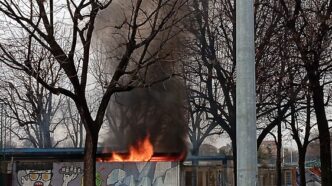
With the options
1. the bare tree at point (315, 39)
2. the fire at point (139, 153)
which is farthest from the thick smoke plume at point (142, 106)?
the bare tree at point (315, 39)

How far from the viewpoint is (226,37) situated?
1928 centimetres

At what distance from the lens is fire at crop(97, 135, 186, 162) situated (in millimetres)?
20938

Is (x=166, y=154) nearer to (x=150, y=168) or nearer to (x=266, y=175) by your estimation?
(x=150, y=168)

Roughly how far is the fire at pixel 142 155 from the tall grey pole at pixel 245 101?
1420 cm

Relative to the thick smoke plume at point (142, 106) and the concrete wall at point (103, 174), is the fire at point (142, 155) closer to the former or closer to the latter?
the thick smoke plume at point (142, 106)

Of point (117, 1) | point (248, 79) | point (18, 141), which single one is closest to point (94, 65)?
point (117, 1)

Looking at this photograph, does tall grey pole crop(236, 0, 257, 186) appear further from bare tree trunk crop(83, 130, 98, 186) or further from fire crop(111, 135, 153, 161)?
fire crop(111, 135, 153, 161)

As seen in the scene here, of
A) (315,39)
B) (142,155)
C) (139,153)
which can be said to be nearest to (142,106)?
(139,153)

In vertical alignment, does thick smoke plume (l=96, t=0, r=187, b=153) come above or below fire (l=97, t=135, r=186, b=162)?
above

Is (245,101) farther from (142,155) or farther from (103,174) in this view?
(103,174)

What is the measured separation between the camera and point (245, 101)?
6.29 meters

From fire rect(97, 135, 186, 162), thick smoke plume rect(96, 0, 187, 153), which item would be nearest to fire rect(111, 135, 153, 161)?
fire rect(97, 135, 186, 162)

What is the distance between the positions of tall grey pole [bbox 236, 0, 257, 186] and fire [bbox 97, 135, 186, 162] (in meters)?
14.2

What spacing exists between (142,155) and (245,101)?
620 inches
